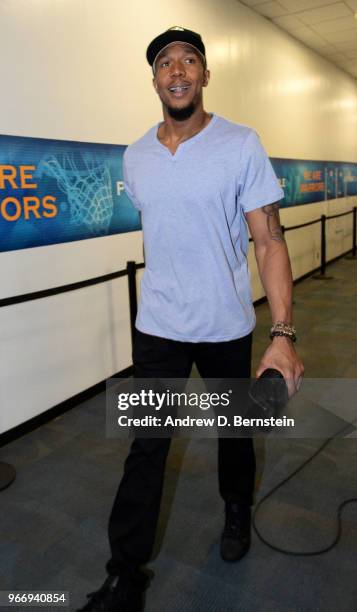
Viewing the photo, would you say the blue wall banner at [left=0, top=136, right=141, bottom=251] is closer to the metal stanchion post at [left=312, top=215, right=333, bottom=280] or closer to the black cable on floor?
the black cable on floor

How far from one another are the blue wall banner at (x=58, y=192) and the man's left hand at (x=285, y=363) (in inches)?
72.5

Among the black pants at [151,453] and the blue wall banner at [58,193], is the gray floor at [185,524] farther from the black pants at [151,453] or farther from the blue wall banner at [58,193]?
the blue wall banner at [58,193]

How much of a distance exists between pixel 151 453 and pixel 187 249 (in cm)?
60

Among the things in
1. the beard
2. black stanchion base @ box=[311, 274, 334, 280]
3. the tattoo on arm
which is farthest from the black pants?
black stanchion base @ box=[311, 274, 334, 280]

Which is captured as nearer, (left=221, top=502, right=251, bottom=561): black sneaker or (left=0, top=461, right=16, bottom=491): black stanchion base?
(left=221, top=502, right=251, bottom=561): black sneaker

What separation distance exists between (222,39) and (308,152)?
2.88m

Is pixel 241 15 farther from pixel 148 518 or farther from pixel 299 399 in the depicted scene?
pixel 148 518

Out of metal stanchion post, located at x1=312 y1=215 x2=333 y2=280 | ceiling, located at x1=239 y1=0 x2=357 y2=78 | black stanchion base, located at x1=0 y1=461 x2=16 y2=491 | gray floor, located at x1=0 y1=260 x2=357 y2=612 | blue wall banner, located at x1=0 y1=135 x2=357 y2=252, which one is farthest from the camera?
metal stanchion post, located at x1=312 y1=215 x2=333 y2=280

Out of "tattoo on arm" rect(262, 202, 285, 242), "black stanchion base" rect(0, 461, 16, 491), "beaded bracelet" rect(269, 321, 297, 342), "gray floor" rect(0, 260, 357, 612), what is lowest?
"gray floor" rect(0, 260, 357, 612)

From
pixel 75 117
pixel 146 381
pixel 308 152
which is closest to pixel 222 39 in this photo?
pixel 75 117

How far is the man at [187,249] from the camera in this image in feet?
4.61

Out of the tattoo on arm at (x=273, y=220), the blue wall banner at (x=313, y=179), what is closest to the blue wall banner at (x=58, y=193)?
the tattoo on arm at (x=273, y=220)

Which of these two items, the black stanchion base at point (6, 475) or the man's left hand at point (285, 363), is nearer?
the man's left hand at point (285, 363)

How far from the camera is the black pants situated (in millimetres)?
1442
